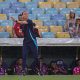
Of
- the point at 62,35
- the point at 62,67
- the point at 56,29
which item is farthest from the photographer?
the point at 56,29

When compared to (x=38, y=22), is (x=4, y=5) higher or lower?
higher

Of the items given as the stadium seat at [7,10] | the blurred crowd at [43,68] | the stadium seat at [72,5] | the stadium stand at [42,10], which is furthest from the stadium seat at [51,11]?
the blurred crowd at [43,68]

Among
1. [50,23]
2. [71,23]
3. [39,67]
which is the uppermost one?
[71,23]

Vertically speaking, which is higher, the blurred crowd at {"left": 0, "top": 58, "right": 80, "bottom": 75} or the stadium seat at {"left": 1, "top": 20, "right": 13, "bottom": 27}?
the stadium seat at {"left": 1, "top": 20, "right": 13, "bottom": 27}

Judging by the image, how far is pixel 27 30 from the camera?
32.5 feet

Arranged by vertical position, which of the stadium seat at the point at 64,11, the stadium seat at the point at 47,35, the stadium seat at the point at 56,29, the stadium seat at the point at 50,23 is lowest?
the stadium seat at the point at 47,35

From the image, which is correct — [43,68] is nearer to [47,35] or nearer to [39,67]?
[39,67]

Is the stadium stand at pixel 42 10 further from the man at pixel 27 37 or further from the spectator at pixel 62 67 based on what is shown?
the man at pixel 27 37

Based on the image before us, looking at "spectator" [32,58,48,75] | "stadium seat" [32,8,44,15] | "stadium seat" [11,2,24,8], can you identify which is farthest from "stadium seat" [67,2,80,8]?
"spectator" [32,58,48,75]

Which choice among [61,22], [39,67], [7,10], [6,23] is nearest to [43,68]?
[39,67]

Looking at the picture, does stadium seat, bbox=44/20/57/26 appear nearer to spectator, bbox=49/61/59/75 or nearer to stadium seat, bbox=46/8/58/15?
stadium seat, bbox=46/8/58/15

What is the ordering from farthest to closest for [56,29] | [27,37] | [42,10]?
[42,10]
[56,29]
[27,37]

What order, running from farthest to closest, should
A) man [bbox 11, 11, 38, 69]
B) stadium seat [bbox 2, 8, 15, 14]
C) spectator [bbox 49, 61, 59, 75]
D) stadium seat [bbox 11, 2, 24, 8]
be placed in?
stadium seat [bbox 11, 2, 24, 8]
stadium seat [bbox 2, 8, 15, 14]
spectator [bbox 49, 61, 59, 75]
man [bbox 11, 11, 38, 69]

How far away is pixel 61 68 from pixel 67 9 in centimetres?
283
